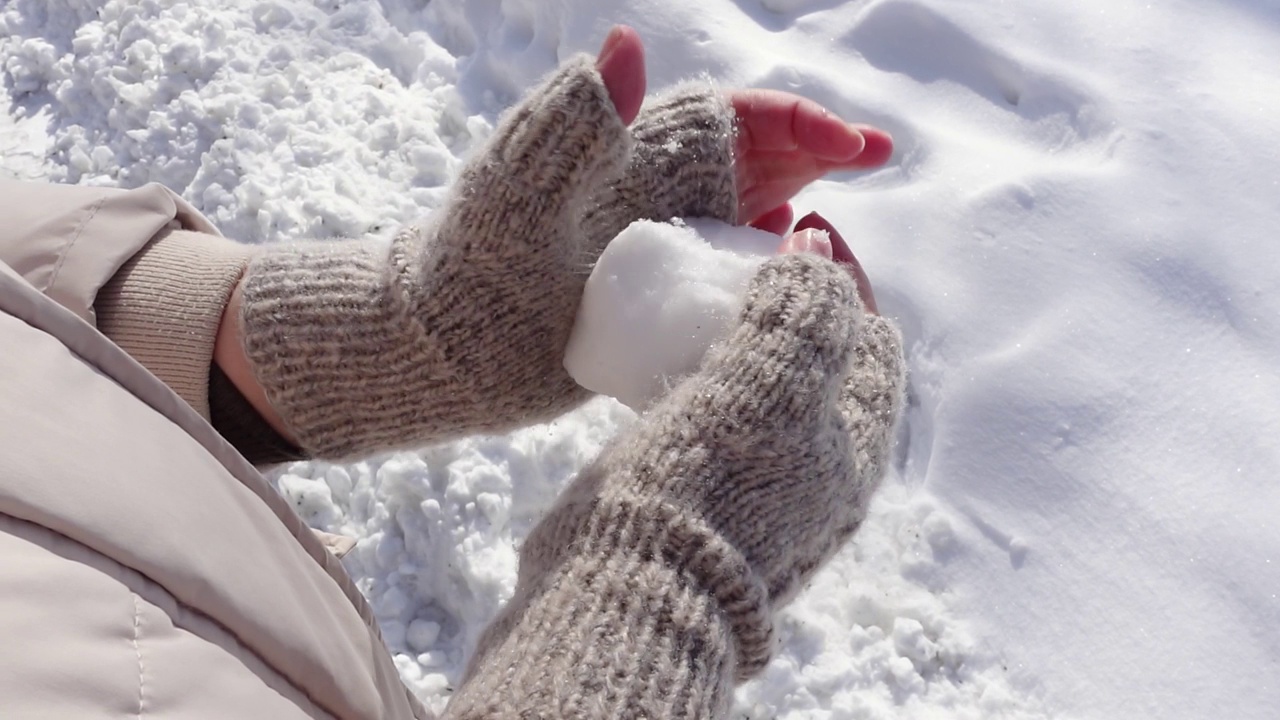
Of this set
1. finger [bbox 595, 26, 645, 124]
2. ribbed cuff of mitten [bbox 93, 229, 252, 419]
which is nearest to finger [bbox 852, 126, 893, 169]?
finger [bbox 595, 26, 645, 124]

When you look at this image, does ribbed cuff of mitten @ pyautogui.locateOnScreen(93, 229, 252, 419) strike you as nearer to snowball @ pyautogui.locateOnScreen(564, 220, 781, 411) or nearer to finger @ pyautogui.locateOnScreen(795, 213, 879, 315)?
snowball @ pyautogui.locateOnScreen(564, 220, 781, 411)

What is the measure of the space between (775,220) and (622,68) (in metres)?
0.40

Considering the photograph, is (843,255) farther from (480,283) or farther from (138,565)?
(138,565)

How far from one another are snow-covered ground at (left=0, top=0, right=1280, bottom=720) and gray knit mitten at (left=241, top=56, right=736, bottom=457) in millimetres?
271

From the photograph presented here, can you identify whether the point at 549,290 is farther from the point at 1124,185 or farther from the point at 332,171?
the point at 1124,185

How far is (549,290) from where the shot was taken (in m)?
1.06

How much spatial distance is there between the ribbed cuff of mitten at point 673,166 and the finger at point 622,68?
0.43 ft

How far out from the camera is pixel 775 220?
1.28 meters

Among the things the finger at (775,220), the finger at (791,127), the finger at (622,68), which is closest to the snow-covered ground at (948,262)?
the finger at (775,220)

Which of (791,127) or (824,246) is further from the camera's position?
(791,127)

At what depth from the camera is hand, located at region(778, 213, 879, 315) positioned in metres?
1.04

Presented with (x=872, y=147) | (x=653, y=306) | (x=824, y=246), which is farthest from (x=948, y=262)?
(x=653, y=306)

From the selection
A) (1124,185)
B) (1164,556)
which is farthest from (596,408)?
(1124,185)

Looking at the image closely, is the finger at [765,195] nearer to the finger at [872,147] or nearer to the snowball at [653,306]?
the finger at [872,147]
